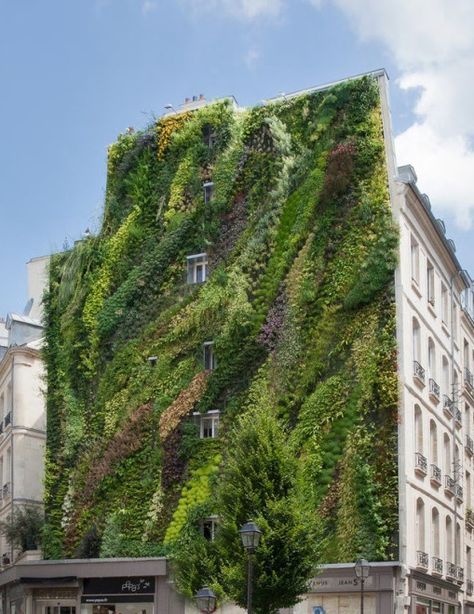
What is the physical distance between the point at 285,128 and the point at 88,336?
898 centimetres

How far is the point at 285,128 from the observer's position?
34.9m

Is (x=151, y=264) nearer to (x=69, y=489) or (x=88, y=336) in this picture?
(x=88, y=336)

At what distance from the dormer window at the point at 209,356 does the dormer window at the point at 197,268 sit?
210cm

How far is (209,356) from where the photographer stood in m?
34.3

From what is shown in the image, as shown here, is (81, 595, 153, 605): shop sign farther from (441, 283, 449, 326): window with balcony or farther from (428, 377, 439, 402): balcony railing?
(441, 283, 449, 326): window with balcony

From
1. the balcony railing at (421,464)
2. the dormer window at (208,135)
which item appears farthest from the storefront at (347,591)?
the dormer window at (208,135)

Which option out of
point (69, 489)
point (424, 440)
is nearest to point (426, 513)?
point (424, 440)

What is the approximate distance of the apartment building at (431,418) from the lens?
1216 inches

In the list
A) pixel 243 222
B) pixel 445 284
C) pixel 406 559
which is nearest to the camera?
pixel 406 559

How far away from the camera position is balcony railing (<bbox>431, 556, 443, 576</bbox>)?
107ft

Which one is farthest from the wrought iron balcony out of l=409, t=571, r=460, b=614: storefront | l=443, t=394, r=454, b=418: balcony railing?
l=409, t=571, r=460, b=614: storefront

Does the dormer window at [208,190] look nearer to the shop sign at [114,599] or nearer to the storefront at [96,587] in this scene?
the storefront at [96,587]

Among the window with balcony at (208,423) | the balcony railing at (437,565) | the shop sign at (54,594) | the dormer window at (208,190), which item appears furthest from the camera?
the dormer window at (208,190)

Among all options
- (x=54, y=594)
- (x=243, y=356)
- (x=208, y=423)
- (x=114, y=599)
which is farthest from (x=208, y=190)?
(x=54, y=594)
